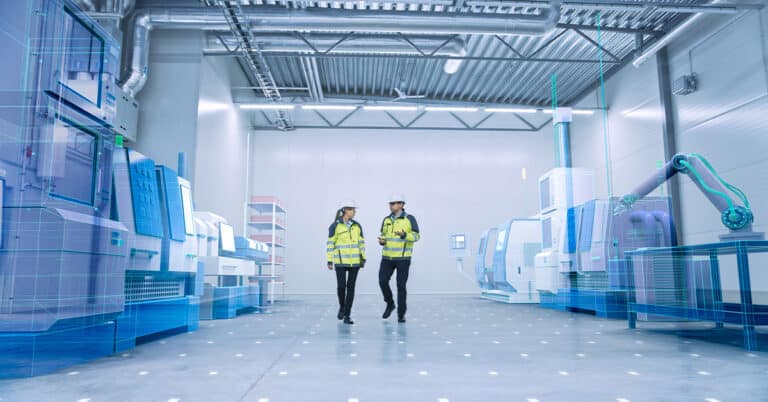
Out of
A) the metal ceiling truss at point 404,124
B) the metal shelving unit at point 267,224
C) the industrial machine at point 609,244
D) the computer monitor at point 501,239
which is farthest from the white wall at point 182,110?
the industrial machine at point 609,244

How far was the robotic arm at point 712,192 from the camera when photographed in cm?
438

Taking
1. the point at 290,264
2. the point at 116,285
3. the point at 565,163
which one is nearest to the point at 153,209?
the point at 116,285

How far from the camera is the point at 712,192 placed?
5160 mm

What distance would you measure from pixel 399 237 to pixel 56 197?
11.5 feet

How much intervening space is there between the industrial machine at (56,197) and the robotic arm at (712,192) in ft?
15.4

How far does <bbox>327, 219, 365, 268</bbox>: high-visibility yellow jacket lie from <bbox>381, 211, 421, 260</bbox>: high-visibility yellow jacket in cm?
29

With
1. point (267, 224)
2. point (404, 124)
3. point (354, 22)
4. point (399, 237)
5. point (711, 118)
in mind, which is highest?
point (404, 124)

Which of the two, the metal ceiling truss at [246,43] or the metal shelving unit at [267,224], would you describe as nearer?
the metal ceiling truss at [246,43]

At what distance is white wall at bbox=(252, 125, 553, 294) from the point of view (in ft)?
45.9

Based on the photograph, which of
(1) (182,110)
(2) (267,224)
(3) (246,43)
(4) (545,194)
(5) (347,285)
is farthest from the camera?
(2) (267,224)

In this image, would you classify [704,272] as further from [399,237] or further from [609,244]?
[399,237]

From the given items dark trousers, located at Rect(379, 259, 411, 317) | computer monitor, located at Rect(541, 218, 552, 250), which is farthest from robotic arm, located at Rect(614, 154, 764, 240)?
dark trousers, located at Rect(379, 259, 411, 317)

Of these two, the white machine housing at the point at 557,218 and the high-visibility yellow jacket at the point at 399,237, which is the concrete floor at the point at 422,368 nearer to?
the high-visibility yellow jacket at the point at 399,237

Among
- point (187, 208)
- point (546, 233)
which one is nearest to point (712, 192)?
point (546, 233)
